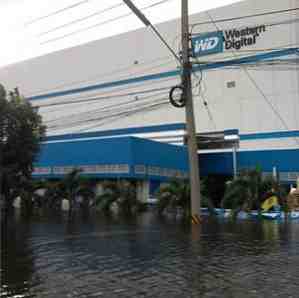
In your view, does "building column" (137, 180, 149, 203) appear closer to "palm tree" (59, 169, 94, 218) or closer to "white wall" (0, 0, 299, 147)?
"palm tree" (59, 169, 94, 218)

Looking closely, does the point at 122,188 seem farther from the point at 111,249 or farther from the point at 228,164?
the point at 111,249

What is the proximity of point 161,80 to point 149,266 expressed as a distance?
40.1 metres

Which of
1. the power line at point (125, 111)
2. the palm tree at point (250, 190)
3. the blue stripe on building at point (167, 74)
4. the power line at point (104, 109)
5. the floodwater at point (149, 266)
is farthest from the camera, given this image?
the power line at point (104, 109)

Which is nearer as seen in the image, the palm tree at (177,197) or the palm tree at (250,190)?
the palm tree at (250,190)

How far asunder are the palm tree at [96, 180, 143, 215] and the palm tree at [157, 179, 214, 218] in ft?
9.93

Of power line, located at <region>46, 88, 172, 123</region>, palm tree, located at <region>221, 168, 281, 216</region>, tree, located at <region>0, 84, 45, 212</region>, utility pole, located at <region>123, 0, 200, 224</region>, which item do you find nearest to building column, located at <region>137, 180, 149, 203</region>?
palm tree, located at <region>221, 168, 281, 216</region>

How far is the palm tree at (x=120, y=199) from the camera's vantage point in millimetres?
31609

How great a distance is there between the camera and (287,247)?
1231 cm

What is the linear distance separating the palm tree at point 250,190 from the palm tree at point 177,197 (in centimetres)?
189

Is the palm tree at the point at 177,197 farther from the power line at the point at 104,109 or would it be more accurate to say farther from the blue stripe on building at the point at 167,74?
the power line at the point at 104,109

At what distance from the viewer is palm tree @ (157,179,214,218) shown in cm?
2794

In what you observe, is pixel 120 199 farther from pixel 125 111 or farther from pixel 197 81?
pixel 125 111

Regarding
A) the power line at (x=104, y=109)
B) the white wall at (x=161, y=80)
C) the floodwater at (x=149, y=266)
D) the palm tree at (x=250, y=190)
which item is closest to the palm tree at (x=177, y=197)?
the palm tree at (x=250, y=190)

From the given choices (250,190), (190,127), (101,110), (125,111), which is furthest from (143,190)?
(101,110)
